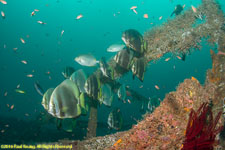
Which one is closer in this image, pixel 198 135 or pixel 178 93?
pixel 198 135

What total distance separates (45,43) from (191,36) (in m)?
111

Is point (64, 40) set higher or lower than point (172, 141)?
higher

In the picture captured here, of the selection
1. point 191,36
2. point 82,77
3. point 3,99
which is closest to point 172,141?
point 82,77

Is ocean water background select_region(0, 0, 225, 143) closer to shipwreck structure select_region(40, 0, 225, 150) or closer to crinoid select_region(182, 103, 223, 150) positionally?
shipwreck structure select_region(40, 0, 225, 150)

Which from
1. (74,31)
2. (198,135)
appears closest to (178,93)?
(198,135)

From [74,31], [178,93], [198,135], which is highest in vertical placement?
[74,31]

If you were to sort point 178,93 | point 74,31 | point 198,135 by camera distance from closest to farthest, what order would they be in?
point 198,135 → point 178,93 → point 74,31

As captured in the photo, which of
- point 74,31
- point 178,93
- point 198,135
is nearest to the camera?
point 198,135

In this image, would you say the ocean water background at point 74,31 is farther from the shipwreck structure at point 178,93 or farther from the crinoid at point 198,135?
the crinoid at point 198,135

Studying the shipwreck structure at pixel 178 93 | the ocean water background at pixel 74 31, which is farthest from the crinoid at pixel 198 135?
the ocean water background at pixel 74 31

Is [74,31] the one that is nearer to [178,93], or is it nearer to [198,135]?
A: [178,93]

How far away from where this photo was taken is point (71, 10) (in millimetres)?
110312

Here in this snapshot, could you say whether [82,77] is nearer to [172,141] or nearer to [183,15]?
[172,141]

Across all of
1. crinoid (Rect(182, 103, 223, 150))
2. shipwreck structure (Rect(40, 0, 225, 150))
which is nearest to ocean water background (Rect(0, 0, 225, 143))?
shipwreck structure (Rect(40, 0, 225, 150))
